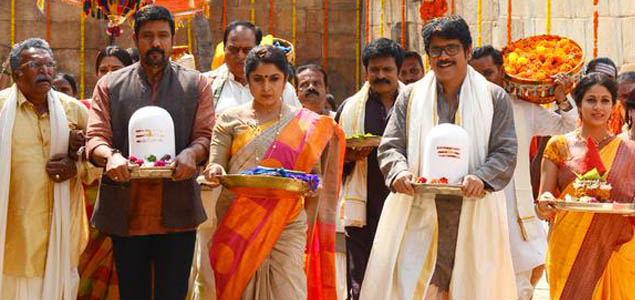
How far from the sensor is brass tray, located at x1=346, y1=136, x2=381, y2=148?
7.50m

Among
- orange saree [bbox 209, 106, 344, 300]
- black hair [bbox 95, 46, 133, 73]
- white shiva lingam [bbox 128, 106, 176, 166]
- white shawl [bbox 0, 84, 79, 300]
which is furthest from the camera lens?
black hair [bbox 95, 46, 133, 73]

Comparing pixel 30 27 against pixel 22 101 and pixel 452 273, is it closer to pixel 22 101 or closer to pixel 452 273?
pixel 22 101

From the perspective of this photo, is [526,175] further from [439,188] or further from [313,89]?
[439,188]

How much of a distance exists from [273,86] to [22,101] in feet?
4.72

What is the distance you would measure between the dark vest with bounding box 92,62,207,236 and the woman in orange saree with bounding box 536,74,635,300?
2117 millimetres

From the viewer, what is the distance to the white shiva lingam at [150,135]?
6.09 m

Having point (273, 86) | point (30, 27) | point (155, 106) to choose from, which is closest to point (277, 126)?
point (273, 86)

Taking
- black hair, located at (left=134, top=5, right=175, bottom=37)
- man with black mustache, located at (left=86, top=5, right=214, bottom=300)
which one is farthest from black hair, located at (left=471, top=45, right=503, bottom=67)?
black hair, located at (left=134, top=5, right=175, bottom=37)

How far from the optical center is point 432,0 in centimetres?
1205

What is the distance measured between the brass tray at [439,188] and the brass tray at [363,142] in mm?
1440

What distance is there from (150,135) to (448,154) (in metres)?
1.50

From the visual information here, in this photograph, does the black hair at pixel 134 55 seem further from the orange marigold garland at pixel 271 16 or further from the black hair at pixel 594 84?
the orange marigold garland at pixel 271 16

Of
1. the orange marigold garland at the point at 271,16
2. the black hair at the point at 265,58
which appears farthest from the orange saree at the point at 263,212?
the orange marigold garland at the point at 271,16

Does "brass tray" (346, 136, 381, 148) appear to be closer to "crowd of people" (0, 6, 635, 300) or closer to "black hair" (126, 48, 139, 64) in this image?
"crowd of people" (0, 6, 635, 300)
